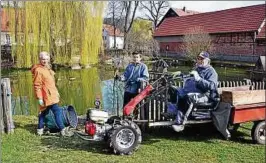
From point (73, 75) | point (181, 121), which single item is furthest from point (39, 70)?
point (73, 75)

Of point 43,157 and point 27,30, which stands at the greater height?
point 27,30

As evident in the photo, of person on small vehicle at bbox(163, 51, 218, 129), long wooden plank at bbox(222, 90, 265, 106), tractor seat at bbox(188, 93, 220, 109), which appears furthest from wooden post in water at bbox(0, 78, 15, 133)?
long wooden plank at bbox(222, 90, 265, 106)

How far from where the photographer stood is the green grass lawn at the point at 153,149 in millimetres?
4629

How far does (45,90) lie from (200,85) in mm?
2543

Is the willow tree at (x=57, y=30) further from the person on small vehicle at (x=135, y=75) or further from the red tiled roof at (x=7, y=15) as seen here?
the person on small vehicle at (x=135, y=75)

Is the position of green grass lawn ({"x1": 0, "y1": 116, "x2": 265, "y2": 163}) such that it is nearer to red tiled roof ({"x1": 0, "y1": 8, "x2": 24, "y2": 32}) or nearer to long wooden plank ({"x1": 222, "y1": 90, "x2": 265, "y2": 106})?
long wooden plank ({"x1": 222, "y1": 90, "x2": 265, "y2": 106})

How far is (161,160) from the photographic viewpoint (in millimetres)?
4582

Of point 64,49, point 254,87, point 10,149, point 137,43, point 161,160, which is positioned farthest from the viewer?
point 137,43

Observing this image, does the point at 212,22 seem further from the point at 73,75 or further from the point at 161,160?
the point at 161,160

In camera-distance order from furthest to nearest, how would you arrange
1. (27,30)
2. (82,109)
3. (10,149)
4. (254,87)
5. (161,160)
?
(27,30), (82,109), (254,87), (10,149), (161,160)

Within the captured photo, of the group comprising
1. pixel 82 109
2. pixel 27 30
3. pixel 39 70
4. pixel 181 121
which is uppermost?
pixel 27 30

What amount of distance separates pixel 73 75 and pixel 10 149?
59.7 ft

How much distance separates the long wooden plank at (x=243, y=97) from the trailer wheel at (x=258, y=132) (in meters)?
0.38

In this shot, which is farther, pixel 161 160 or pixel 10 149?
pixel 10 149
